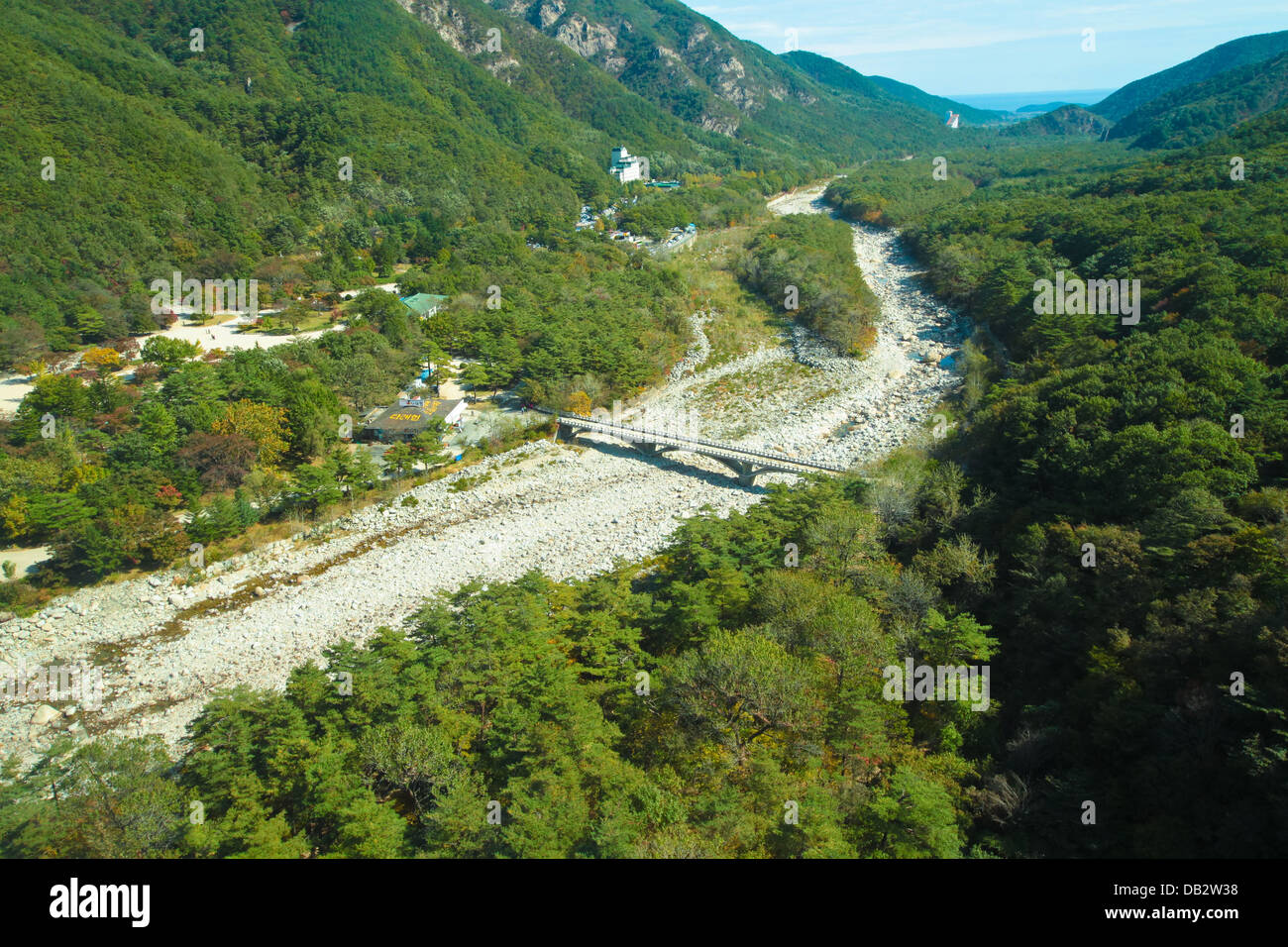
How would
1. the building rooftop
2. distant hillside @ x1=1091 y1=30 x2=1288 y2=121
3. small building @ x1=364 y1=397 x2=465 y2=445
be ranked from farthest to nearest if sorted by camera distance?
distant hillside @ x1=1091 y1=30 x2=1288 y2=121 < the building rooftop < small building @ x1=364 y1=397 x2=465 y2=445

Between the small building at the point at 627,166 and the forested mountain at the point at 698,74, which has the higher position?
the forested mountain at the point at 698,74

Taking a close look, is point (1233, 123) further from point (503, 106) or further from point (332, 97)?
point (332, 97)

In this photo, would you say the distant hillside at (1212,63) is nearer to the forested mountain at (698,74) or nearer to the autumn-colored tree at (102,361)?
the forested mountain at (698,74)

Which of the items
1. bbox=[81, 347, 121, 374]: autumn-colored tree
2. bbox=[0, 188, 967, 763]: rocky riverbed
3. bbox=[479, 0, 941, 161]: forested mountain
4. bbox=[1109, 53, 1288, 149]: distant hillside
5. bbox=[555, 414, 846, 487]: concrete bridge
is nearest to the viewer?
bbox=[0, 188, 967, 763]: rocky riverbed

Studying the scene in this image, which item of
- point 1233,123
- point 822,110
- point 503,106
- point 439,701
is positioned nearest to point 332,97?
point 503,106

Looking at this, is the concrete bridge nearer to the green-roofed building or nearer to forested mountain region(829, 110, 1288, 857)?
forested mountain region(829, 110, 1288, 857)

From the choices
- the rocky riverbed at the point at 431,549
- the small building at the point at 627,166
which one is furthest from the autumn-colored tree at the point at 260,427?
the small building at the point at 627,166

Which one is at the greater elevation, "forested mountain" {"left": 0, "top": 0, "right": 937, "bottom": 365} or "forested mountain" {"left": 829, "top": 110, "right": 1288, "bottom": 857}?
"forested mountain" {"left": 0, "top": 0, "right": 937, "bottom": 365}

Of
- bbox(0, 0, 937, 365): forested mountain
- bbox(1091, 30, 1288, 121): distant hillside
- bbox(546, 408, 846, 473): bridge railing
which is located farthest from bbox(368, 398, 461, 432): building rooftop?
bbox(1091, 30, 1288, 121): distant hillside
